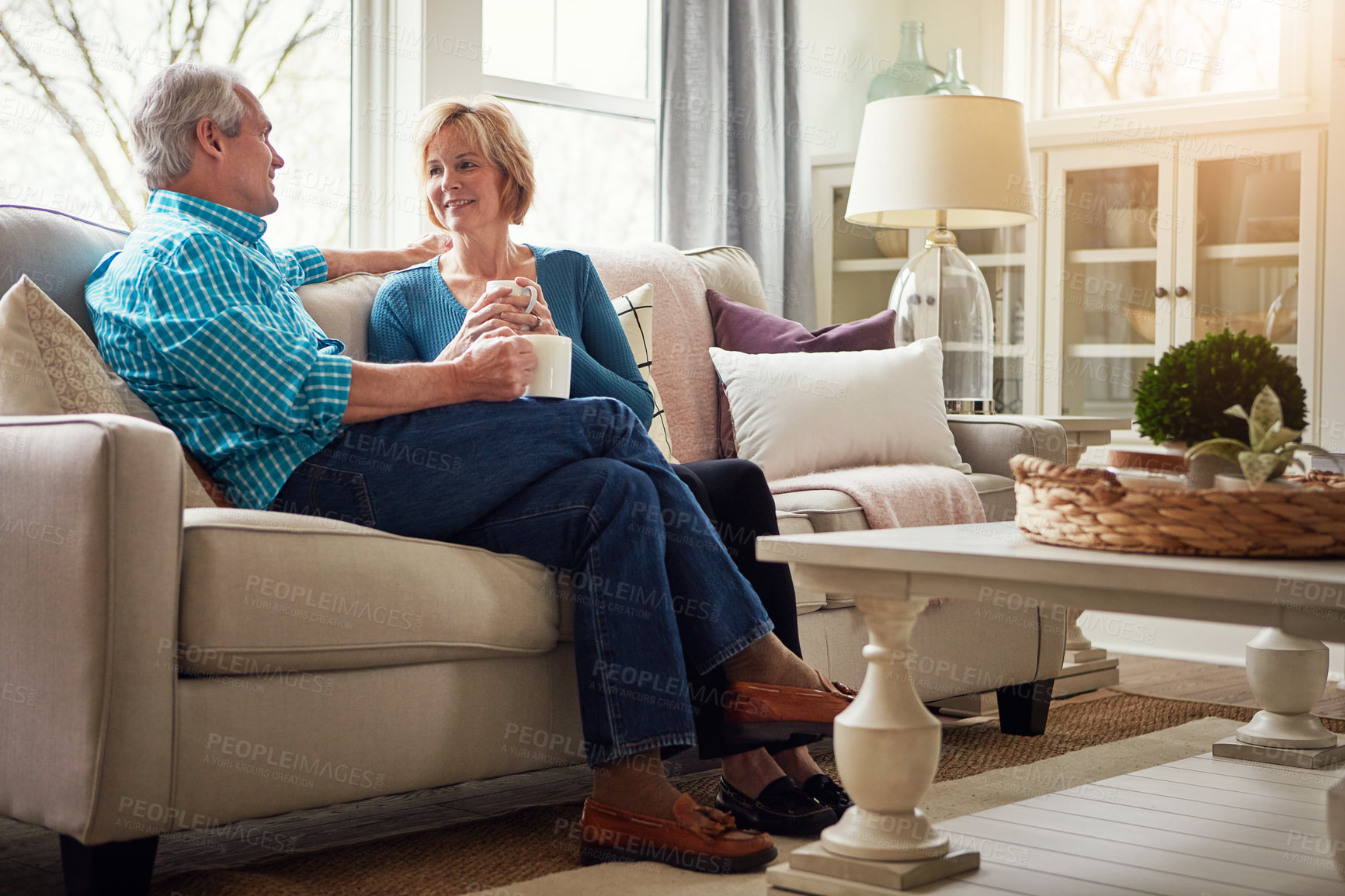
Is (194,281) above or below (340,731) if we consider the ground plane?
above

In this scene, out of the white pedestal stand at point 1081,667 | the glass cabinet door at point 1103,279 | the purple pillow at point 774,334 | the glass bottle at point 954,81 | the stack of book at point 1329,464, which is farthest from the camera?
the glass bottle at point 954,81

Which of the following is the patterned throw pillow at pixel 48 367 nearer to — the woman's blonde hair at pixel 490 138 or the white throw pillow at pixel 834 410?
the woman's blonde hair at pixel 490 138

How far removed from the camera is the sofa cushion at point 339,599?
4.83 ft

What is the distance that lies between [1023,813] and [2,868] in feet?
4.11

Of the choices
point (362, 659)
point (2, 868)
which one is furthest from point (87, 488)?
point (2, 868)

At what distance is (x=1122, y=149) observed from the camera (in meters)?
3.91

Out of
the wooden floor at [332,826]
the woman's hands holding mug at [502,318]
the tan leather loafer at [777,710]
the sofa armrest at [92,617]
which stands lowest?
the wooden floor at [332,826]

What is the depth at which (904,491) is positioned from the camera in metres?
2.36

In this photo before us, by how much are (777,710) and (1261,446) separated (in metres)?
0.71

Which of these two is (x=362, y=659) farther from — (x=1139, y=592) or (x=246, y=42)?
(x=246, y=42)

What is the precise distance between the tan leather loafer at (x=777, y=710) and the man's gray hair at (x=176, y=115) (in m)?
1.05

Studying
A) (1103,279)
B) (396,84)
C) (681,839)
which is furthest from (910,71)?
(681,839)

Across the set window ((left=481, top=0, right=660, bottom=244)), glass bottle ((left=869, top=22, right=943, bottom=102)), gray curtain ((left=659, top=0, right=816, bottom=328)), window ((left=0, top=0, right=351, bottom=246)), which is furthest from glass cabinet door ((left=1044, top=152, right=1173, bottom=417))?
window ((left=0, top=0, right=351, bottom=246))

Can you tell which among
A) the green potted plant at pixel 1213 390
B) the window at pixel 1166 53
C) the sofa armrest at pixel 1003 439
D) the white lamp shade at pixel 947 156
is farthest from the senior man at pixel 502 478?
the window at pixel 1166 53
